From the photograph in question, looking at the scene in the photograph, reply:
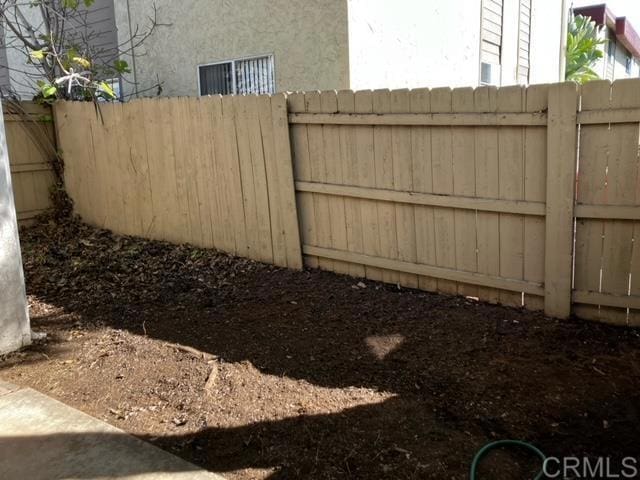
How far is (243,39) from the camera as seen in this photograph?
9.00 m

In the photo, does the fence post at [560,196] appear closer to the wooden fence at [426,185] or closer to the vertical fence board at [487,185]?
the wooden fence at [426,185]

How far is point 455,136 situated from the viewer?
5.01m

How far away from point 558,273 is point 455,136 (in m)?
1.37

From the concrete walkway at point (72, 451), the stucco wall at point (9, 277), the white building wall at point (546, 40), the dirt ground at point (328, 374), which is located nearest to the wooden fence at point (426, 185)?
the dirt ground at point (328, 374)

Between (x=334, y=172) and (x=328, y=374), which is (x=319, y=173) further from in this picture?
(x=328, y=374)

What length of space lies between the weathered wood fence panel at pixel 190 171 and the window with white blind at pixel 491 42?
611 centimetres

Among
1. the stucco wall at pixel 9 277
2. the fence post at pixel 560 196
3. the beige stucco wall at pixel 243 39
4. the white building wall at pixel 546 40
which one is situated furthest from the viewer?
the white building wall at pixel 546 40

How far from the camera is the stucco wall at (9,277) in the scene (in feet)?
14.9

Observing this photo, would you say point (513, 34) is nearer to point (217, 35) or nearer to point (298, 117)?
point (217, 35)

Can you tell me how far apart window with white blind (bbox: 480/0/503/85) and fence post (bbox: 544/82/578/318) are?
6.94 metres

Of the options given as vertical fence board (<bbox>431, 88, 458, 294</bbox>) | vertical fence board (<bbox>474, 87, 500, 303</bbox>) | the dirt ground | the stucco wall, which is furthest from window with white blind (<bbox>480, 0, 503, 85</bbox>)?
the stucco wall

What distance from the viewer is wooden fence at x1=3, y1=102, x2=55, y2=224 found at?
888cm

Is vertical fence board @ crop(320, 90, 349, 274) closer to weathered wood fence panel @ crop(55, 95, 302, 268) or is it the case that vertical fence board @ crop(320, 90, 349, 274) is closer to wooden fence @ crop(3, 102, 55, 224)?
weathered wood fence panel @ crop(55, 95, 302, 268)

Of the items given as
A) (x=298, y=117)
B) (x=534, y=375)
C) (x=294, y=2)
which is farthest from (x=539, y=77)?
(x=534, y=375)
